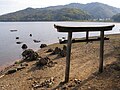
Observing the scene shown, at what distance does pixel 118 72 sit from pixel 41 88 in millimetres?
5983

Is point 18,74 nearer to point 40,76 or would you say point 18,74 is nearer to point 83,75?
point 40,76

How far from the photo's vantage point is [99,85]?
17016 mm

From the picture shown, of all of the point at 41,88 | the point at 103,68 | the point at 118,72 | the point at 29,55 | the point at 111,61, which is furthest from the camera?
the point at 29,55

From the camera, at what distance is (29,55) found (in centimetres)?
3394

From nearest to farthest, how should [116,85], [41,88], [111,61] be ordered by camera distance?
[116,85]
[41,88]
[111,61]

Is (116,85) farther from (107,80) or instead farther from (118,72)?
(118,72)

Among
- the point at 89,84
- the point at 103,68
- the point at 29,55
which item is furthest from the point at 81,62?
the point at 29,55

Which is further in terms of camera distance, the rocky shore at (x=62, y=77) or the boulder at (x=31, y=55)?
the boulder at (x=31, y=55)

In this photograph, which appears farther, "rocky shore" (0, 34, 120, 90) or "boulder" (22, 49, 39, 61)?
"boulder" (22, 49, 39, 61)

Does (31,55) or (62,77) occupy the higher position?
(62,77)

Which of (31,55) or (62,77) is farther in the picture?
(31,55)

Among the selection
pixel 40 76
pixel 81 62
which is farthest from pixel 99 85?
pixel 81 62

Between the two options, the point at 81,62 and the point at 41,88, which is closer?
the point at 41,88

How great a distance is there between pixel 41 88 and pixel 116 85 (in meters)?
5.23
